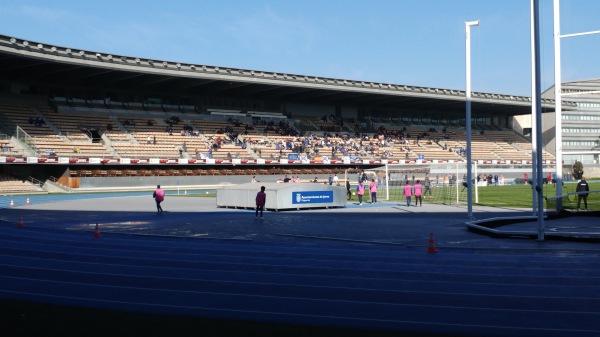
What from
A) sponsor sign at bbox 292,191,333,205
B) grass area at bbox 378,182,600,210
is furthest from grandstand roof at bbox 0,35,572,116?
sponsor sign at bbox 292,191,333,205

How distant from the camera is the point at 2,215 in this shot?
2562 cm

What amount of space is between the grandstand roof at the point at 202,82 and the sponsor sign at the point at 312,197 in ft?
75.6

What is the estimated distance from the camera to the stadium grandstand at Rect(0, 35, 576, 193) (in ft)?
151

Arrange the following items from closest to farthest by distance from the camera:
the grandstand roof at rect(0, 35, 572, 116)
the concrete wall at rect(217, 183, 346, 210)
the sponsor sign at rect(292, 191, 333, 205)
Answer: the concrete wall at rect(217, 183, 346, 210) < the sponsor sign at rect(292, 191, 333, 205) < the grandstand roof at rect(0, 35, 572, 116)

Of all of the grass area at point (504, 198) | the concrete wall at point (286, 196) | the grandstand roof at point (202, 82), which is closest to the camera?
the grass area at point (504, 198)

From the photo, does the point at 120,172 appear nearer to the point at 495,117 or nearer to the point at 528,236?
the point at 528,236

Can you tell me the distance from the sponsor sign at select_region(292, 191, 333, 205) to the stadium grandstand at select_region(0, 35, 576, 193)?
75.5 feet

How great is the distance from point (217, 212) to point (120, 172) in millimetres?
24886

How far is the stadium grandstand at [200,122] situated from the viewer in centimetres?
4612

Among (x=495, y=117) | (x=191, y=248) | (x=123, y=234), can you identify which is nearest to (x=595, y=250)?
(x=191, y=248)

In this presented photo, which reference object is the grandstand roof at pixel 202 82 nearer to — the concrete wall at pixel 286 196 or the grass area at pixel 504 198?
the grass area at pixel 504 198

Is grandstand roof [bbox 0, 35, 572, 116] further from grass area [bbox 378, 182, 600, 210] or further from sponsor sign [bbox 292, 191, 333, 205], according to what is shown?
sponsor sign [bbox 292, 191, 333, 205]

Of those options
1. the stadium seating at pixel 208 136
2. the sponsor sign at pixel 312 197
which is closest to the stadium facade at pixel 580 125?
the stadium seating at pixel 208 136

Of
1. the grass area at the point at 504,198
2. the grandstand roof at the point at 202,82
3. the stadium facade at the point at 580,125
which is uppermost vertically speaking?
the grandstand roof at the point at 202,82
